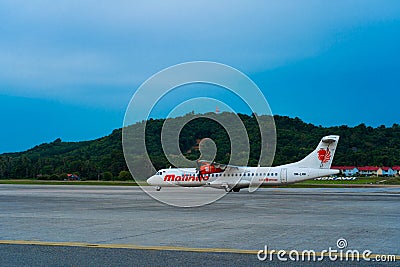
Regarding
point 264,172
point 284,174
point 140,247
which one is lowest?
point 140,247

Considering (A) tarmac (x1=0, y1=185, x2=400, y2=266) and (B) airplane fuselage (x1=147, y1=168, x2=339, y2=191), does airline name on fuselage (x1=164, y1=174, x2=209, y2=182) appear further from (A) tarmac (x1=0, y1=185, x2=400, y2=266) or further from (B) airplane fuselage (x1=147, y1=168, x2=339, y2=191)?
(A) tarmac (x1=0, y1=185, x2=400, y2=266)

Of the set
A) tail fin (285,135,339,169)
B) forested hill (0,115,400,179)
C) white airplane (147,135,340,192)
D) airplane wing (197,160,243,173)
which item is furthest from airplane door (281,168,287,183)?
forested hill (0,115,400,179)

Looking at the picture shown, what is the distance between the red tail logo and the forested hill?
23.9 feet

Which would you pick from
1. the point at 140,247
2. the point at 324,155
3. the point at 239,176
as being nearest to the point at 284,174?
the point at 324,155

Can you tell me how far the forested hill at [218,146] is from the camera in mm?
39969

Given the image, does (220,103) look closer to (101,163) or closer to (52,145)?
(101,163)

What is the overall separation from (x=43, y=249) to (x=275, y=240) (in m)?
4.80

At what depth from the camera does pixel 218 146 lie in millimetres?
41844

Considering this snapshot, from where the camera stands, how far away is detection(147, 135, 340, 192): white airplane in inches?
1512

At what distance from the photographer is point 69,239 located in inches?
426

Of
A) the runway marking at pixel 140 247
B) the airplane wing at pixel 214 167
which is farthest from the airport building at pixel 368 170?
the runway marking at pixel 140 247

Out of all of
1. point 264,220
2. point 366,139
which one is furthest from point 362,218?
point 366,139

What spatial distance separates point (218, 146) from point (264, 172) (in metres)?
4.87

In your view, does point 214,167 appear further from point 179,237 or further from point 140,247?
point 140,247
